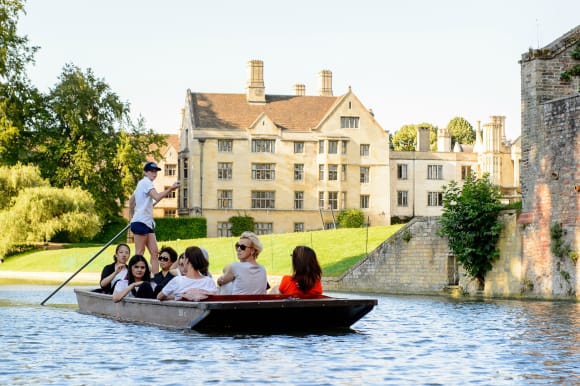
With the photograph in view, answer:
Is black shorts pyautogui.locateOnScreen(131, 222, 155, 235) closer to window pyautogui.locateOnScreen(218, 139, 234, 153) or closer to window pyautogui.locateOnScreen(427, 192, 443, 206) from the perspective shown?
window pyautogui.locateOnScreen(218, 139, 234, 153)

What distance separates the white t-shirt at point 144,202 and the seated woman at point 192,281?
9.14 feet

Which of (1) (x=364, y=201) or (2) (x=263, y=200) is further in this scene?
(1) (x=364, y=201)

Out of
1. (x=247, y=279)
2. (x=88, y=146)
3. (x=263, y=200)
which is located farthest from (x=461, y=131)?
(x=247, y=279)

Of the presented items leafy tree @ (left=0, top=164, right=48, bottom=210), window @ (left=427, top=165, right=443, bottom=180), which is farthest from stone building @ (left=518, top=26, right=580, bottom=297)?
window @ (left=427, top=165, right=443, bottom=180)

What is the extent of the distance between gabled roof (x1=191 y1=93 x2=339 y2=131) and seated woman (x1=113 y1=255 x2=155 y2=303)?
61176 millimetres

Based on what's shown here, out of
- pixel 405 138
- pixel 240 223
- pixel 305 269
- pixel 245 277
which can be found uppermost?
pixel 405 138

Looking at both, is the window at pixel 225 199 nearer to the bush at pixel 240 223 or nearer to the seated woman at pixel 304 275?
the bush at pixel 240 223

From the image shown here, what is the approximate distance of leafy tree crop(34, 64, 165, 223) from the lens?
69938mm

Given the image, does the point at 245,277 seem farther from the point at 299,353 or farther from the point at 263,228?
the point at 263,228

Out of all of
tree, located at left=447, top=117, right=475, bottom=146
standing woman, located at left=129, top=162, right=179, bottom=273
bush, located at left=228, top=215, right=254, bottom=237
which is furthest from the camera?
tree, located at left=447, top=117, right=475, bottom=146

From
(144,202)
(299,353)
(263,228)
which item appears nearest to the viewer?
(299,353)

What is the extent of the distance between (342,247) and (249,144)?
3148 centimetres

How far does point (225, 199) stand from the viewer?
266 feet

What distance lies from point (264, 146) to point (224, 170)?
323 cm
